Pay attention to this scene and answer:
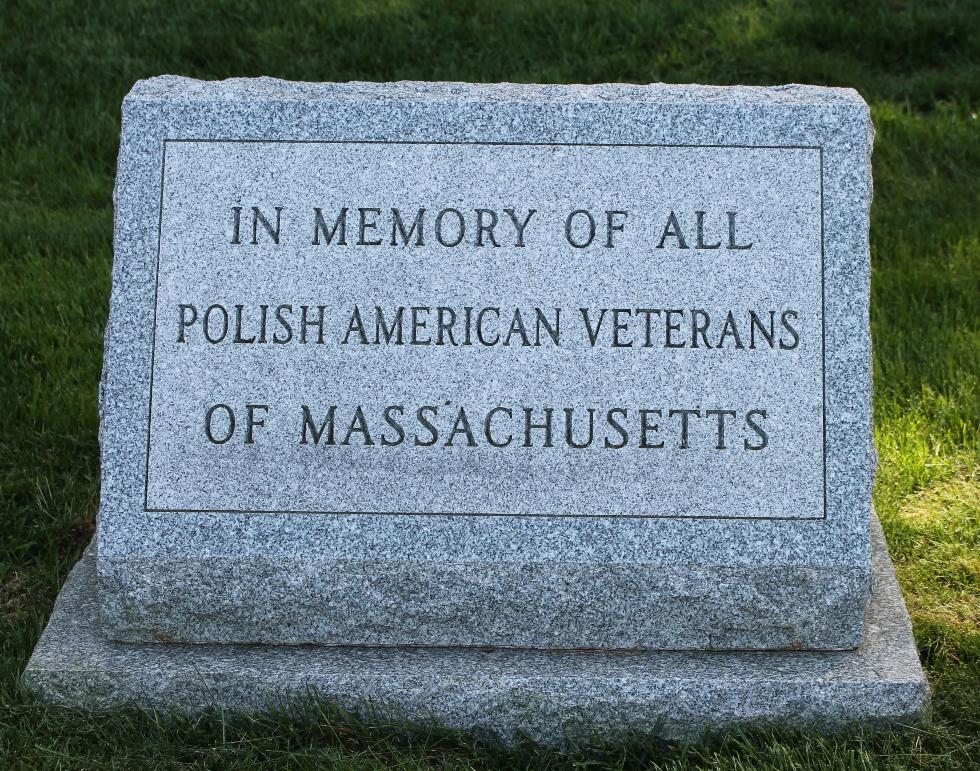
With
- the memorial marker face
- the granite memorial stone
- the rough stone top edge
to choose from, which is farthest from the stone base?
A: the rough stone top edge

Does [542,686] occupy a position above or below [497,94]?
below

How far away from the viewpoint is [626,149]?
124 inches

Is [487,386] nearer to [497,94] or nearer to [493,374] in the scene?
[493,374]

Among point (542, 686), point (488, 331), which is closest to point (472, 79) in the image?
point (488, 331)

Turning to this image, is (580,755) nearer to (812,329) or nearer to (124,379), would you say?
(812,329)

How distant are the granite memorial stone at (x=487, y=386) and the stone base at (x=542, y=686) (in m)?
0.01

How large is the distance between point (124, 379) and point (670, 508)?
1.40m

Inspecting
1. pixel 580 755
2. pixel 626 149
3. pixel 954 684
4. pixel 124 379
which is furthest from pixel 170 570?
pixel 954 684

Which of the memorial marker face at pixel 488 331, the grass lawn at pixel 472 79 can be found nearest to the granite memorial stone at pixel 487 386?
the memorial marker face at pixel 488 331

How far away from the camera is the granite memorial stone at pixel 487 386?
302cm

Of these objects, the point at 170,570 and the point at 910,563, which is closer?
the point at 170,570

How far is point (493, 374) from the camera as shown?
310 cm

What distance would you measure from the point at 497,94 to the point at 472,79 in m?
3.12

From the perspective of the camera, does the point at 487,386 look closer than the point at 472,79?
Yes
